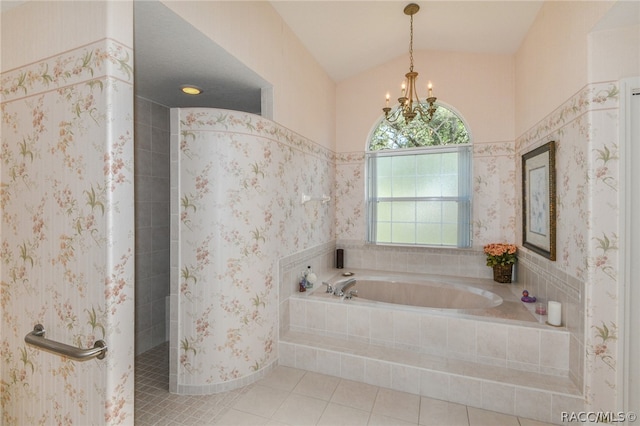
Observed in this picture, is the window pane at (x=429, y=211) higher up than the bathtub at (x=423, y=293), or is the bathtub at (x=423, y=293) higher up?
the window pane at (x=429, y=211)

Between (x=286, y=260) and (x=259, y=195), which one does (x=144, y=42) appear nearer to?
(x=259, y=195)

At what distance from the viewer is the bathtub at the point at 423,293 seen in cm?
292

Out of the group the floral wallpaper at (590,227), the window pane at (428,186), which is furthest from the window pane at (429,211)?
the floral wallpaper at (590,227)

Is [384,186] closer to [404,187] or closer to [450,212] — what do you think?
[404,187]

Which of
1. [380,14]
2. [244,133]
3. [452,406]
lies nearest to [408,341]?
[452,406]

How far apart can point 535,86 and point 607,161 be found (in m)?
1.20

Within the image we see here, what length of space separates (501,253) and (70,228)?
3.35 m

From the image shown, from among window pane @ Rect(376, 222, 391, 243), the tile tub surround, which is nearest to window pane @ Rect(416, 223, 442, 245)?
window pane @ Rect(376, 222, 391, 243)

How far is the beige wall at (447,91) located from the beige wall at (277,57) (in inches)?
8.8

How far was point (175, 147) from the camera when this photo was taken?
2.12m

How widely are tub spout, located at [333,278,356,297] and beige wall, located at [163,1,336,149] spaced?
1522 mm

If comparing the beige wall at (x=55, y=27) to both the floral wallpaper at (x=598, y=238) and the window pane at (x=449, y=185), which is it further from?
the window pane at (x=449, y=185)

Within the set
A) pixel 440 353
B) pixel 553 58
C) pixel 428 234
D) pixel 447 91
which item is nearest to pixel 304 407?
pixel 440 353

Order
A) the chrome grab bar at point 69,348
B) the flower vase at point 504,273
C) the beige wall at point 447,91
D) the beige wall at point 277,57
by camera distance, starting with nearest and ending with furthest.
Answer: the chrome grab bar at point 69,348, the beige wall at point 277,57, the flower vase at point 504,273, the beige wall at point 447,91
